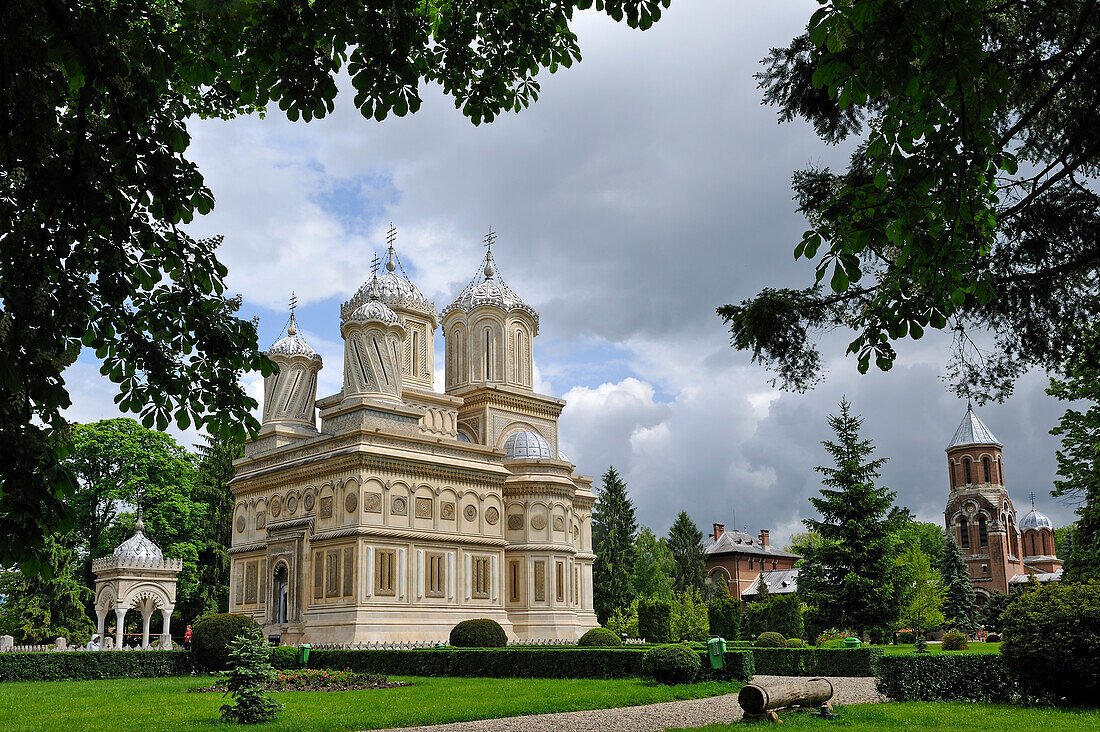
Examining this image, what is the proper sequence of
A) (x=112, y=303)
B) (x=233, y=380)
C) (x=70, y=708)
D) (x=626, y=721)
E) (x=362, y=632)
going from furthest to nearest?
(x=362, y=632), (x=70, y=708), (x=626, y=721), (x=233, y=380), (x=112, y=303)

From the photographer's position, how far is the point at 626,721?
13.0 m

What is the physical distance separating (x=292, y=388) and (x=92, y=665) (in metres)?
16.5

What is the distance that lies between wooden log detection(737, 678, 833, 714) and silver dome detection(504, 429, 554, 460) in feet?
75.3

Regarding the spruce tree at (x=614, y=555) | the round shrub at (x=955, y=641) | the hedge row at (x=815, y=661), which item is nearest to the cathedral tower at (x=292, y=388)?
the spruce tree at (x=614, y=555)

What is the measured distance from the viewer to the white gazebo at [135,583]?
30703 mm

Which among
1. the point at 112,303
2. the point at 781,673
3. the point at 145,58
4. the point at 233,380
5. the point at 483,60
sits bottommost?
the point at 781,673

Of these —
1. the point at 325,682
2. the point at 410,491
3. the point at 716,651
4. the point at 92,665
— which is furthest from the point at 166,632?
the point at 716,651

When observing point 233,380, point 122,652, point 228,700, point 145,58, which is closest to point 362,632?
point 122,652

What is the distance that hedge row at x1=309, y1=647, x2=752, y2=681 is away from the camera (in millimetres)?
18453

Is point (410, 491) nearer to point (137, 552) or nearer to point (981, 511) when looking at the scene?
point (137, 552)

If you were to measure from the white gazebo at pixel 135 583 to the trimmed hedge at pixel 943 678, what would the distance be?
2485 centimetres

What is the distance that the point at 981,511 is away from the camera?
6412 centimetres

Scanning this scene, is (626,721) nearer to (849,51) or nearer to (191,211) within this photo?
(191,211)

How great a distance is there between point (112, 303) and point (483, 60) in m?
3.93
